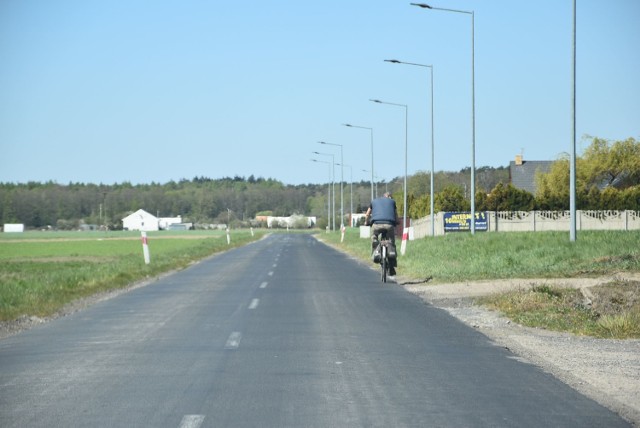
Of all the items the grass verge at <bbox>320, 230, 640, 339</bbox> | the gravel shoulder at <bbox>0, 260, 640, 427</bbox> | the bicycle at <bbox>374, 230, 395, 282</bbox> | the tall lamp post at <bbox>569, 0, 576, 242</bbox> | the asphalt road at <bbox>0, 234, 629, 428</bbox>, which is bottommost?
the gravel shoulder at <bbox>0, 260, 640, 427</bbox>

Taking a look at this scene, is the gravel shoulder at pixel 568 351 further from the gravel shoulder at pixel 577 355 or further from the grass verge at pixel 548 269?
the grass verge at pixel 548 269

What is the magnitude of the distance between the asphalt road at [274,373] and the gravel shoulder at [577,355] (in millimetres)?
256

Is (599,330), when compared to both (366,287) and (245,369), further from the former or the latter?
(366,287)

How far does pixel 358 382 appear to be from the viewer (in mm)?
9672

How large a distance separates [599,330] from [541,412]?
619cm

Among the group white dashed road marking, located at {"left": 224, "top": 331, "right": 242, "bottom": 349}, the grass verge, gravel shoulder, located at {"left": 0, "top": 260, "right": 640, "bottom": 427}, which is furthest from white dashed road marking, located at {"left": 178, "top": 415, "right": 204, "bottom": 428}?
the grass verge

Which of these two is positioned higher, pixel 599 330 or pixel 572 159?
pixel 572 159

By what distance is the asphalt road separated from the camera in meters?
8.06

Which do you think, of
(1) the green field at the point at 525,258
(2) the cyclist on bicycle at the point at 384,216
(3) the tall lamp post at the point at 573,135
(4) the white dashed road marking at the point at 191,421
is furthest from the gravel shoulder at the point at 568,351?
(3) the tall lamp post at the point at 573,135

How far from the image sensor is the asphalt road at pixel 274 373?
317 inches

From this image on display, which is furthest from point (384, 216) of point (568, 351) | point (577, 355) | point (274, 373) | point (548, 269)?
point (274, 373)

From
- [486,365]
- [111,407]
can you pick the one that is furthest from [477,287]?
[111,407]

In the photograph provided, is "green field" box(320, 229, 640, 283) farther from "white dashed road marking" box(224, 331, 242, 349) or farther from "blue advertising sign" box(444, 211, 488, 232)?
"blue advertising sign" box(444, 211, 488, 232)

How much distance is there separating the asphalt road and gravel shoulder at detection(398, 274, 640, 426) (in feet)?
0.84
